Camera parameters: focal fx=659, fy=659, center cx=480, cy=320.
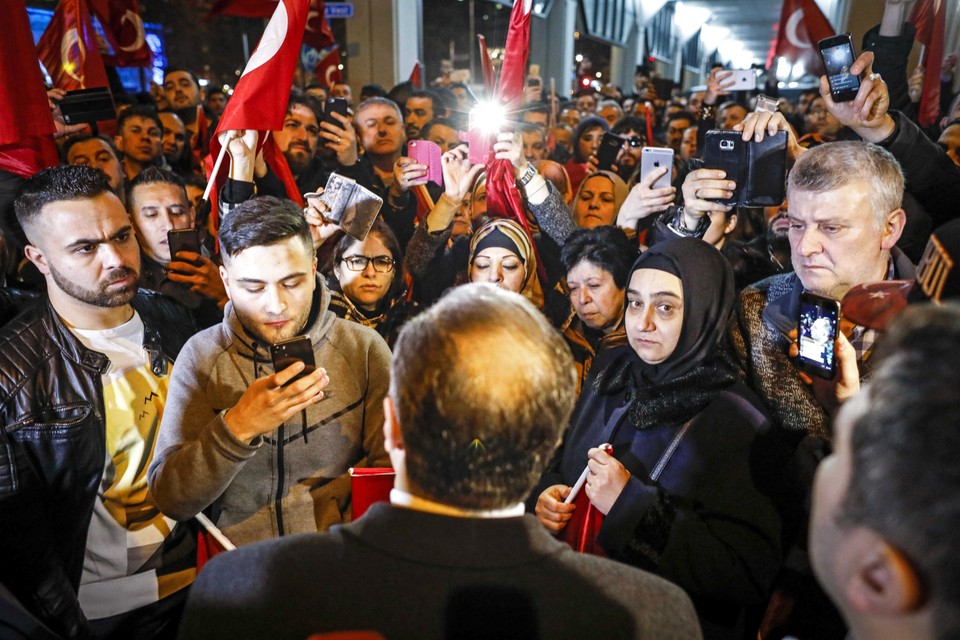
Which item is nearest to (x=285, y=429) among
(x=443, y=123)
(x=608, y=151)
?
(x=608, y=151)

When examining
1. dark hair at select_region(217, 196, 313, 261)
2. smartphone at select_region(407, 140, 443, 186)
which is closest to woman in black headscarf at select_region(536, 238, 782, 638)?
dark hair at select_region(217, 196, 313, 261)

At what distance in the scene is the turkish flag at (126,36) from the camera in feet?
20.5

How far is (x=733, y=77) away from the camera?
5504 millimetres

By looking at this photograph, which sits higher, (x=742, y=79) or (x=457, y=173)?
(x=742, y=79)

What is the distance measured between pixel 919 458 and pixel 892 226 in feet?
6.02

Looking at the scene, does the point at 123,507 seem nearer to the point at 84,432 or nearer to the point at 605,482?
the point at 84,432

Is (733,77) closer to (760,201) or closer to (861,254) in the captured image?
(760,201)

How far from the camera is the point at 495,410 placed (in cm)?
106

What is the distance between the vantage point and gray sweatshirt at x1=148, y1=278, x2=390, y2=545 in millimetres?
2082

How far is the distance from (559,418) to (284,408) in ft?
3.21

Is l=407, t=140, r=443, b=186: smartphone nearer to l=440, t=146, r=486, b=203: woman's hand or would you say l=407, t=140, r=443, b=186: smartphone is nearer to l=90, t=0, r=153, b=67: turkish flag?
l=440, t=146, r=486, b=203: woman's hand

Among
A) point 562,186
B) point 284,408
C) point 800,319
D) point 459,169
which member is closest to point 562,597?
point 284,408

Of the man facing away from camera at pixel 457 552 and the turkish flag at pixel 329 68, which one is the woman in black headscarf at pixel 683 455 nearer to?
the man facing away from camera at pixel 457 552

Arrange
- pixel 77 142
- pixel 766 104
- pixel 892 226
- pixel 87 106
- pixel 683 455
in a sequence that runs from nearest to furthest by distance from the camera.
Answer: pixel 683 455
pixel 892 226
pixel 766 104
pixel 87 106
pixel 77 142
